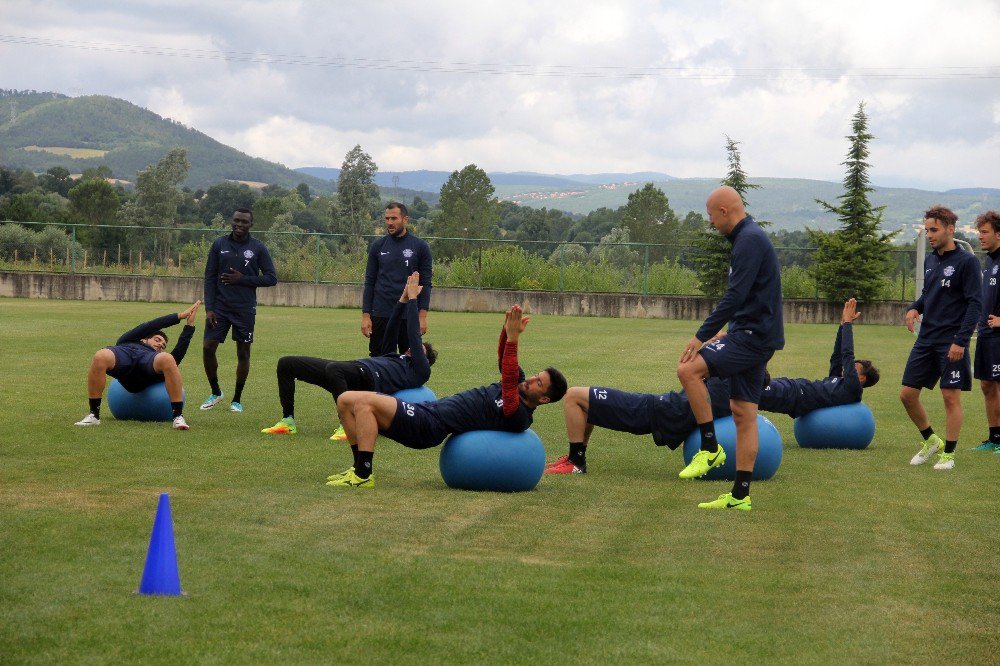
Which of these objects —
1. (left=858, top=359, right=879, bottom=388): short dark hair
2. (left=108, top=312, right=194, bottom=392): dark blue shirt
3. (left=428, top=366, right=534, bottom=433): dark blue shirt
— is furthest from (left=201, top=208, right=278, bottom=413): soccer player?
(left=858, top=359, right=879, bottom=388): short dark hair

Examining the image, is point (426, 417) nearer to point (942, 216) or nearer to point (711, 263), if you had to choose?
point (942, 216)

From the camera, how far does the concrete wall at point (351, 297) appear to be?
42.2 m

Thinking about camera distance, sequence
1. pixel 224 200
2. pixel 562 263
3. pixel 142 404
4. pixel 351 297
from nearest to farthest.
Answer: pixel 142 404, pixel 351 297, pixel 562 263, pixel 224 200

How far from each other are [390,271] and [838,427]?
479 centimetres

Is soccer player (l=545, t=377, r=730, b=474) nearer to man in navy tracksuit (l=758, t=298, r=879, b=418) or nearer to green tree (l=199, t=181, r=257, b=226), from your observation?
man in navy tracksuit (l=758, t=298, r=879, b=418)

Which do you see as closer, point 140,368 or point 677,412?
point 677,412

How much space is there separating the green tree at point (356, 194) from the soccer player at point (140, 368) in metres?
100

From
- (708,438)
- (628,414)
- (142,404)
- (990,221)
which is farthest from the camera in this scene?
(142,404)

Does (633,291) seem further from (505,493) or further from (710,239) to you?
(505,493)

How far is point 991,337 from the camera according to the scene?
12.2 metres

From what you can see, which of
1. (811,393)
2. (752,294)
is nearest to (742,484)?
(752,294)

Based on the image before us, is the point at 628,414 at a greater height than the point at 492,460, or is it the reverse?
the point at 628,414

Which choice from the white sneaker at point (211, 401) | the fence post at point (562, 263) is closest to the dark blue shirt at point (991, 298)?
the white sneaker at point (211, 401)

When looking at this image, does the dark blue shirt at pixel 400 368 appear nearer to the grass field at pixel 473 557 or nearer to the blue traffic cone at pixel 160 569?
the grass field at pixel 473 557
